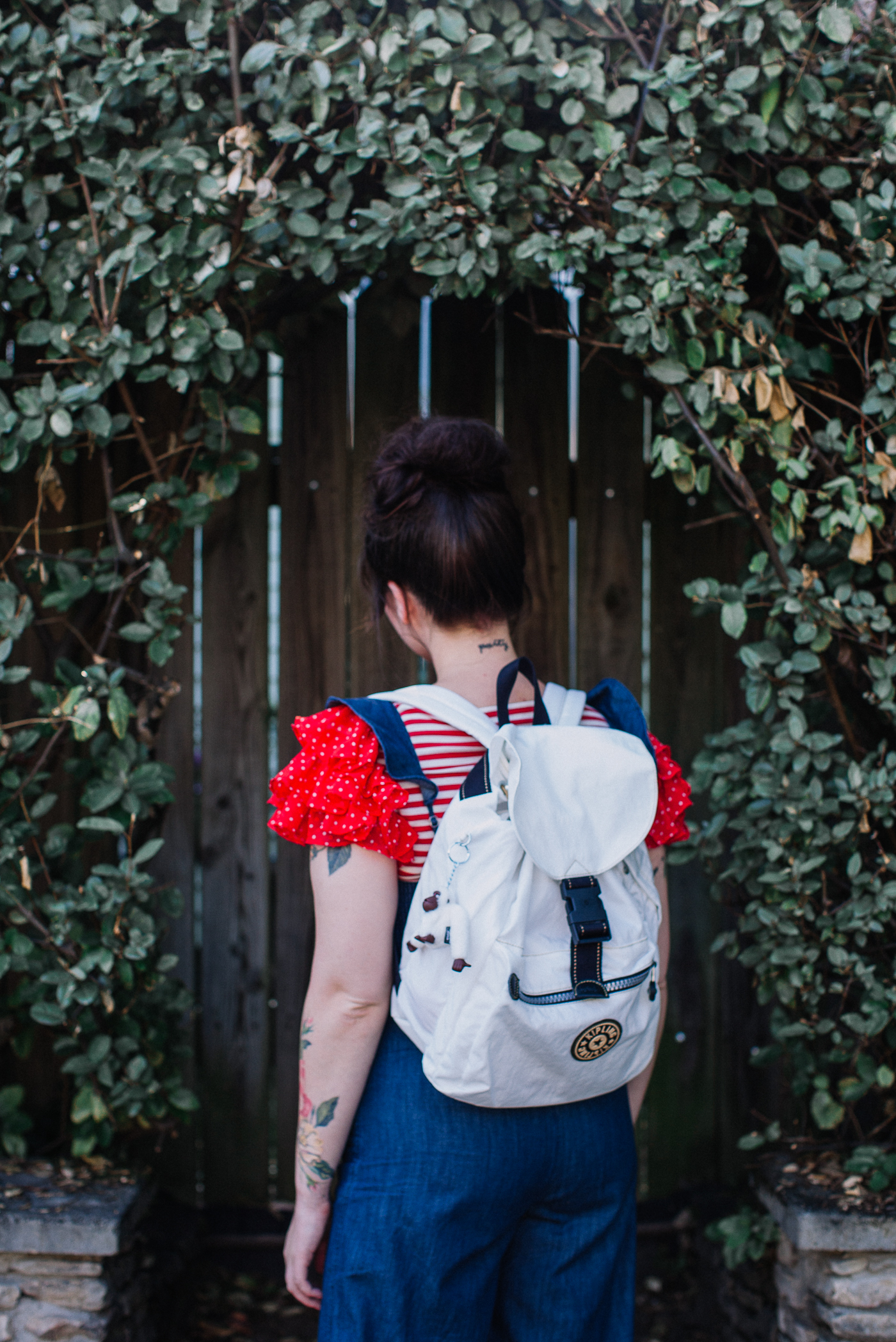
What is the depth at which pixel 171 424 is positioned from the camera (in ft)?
7.29

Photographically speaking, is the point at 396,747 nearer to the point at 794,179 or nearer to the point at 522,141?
the point at 522,141

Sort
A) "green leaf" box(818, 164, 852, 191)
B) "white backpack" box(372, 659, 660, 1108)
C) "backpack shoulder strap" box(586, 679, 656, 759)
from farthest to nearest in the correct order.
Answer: "green leaf" box(818, 164, 852, 191), "backpack shoulder strap" box(586, 679, 656, 759), "white backpack" box(372, 659, 660, 1108)

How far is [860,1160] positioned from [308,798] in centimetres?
130

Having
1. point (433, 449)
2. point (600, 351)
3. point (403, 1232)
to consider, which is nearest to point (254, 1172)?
point (403, 1232)

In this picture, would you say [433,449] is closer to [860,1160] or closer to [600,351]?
[600,351]

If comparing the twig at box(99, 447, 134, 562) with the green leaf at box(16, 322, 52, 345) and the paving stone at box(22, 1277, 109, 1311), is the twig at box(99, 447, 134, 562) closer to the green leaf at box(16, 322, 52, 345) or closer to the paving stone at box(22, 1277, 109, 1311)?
the green leaf at box(16, 322, 52, 345)

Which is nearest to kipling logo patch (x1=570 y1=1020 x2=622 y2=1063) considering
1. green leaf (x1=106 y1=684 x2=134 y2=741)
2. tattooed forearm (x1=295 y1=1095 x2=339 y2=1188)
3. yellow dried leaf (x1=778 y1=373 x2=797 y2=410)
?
tattooed forearm (x1=295 y1=1095 x2=339 y2=1188)

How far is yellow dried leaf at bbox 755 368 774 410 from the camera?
158cm

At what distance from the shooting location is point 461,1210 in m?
1.12

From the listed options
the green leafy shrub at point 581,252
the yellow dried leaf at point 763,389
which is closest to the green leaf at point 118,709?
the green leafy shrub at point 581,252

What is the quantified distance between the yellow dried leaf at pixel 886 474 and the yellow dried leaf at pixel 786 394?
6.4 inches

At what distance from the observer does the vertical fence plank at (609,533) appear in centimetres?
226

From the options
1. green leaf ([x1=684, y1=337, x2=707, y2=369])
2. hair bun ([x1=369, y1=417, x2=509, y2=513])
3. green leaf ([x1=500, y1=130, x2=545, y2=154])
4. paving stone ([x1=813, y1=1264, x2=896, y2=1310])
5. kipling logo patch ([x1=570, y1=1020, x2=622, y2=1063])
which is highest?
green leaf ([x1=500, y1=130, x2=545, y2=154])

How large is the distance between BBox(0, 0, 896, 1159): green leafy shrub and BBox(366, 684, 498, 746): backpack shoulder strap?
645 millimetres
